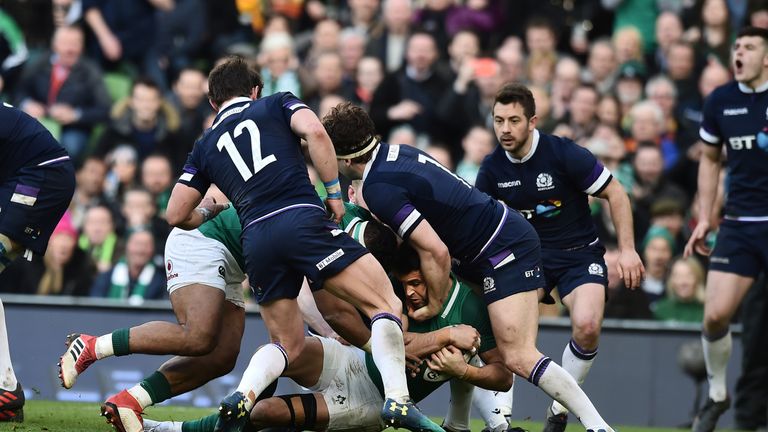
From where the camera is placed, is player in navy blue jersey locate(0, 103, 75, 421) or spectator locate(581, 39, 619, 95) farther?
spectator locate(581, 39, 619, 95)

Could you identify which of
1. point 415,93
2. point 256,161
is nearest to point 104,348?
point 256,161

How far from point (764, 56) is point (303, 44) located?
7941 mm

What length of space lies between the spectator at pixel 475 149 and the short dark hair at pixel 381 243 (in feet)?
19.0

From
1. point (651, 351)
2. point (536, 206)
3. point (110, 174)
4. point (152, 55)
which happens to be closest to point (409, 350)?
point (536, 206)

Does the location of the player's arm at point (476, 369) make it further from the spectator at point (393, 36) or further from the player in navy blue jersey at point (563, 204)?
the spectator at point (393, 36)

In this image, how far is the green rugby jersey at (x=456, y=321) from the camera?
902cm

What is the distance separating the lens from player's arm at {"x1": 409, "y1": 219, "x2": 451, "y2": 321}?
8.52 metres

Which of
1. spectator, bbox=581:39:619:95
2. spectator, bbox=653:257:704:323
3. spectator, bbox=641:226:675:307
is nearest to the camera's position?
spectator, bbox=653:257:704:323

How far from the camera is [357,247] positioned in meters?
8.44

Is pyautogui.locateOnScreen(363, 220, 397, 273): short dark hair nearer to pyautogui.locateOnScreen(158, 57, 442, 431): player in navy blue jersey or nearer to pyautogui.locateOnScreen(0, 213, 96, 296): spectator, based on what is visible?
pyautogui.locateOnScreen(158, 57, 442, 431): player in navy blue jersey

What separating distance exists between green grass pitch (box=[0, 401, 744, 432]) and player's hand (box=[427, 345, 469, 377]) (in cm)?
193

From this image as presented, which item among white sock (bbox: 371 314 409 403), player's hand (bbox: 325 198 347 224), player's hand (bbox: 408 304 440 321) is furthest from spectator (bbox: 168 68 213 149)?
white sock (bbox: 371 314 409 403)

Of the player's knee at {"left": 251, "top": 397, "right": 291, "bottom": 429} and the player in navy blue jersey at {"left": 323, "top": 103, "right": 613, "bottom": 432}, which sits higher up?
the player in navy blue jersey at {"left": 323, "top": 103, "right": 613, "bottom": 432}

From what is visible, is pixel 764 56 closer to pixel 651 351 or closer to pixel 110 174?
pixel 651 351
